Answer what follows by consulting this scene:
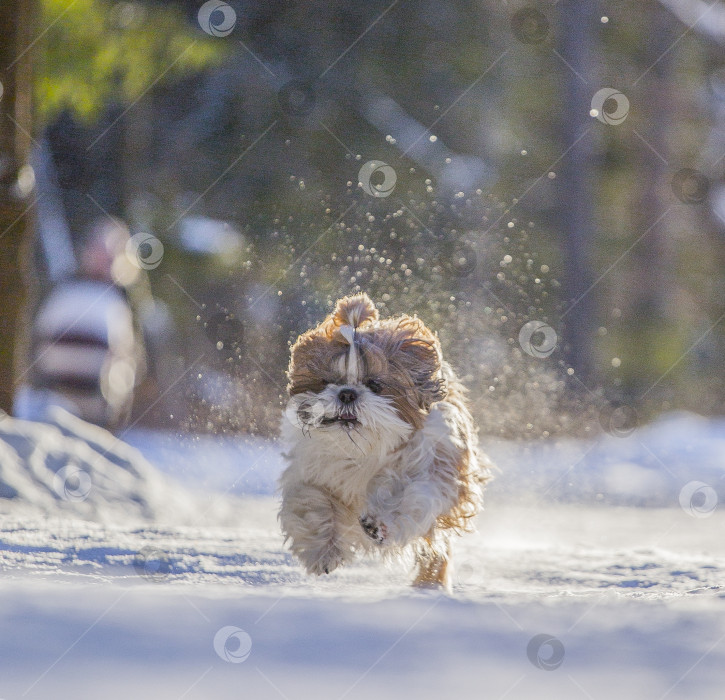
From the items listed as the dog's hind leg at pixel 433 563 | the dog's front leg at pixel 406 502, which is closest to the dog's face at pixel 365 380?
the dog's front leg at pixel 406 502

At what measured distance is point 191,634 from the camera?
2773 millimetres

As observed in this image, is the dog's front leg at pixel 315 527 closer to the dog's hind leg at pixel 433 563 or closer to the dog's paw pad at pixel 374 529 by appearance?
the dog's paw pad at pixel 374 529

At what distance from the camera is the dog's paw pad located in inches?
162

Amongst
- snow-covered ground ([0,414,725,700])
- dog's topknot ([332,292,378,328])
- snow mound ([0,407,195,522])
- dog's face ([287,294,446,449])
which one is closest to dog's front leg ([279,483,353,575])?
snow-covered ground ([0,414,725,700])

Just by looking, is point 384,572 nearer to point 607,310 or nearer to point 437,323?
point 437,323

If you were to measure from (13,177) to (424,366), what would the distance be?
4.38 m

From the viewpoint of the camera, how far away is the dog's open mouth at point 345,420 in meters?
4.11

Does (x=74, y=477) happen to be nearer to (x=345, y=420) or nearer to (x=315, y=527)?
(x=315, y=527)

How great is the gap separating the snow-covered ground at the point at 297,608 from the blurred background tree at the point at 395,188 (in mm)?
4085

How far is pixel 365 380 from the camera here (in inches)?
168

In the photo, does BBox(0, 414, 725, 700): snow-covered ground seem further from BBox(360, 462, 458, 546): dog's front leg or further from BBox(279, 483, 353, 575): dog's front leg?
BBox(360, 462, 458, 546): dog's front leg

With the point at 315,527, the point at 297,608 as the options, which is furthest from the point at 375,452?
the point at 297,608

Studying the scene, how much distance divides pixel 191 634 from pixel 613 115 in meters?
15.4

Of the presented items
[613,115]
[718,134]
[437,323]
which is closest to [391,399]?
[437,323]
